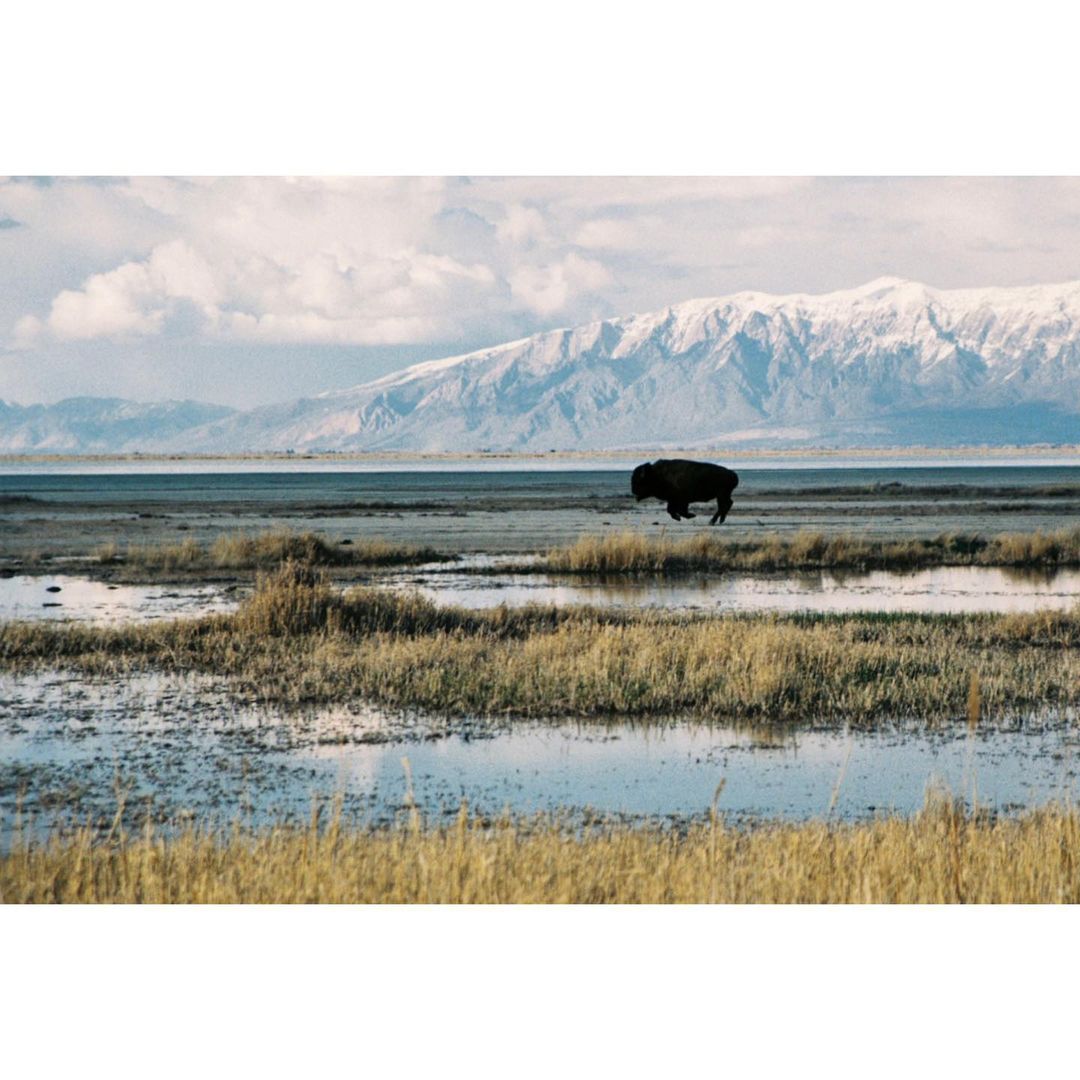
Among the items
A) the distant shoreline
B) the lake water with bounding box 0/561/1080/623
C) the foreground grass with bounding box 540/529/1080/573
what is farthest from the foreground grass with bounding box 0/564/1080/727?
the distant shoreline

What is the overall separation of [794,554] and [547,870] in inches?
916

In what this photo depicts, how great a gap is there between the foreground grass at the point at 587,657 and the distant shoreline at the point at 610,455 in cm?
2052

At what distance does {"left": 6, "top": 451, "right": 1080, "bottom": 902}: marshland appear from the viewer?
8.02 meters

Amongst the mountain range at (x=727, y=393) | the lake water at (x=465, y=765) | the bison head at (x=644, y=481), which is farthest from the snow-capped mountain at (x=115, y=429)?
the lake water at (x=465, y=765)

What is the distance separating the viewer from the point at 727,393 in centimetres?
14400

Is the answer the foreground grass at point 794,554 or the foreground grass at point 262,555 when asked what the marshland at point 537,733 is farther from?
the foreground grass at point 262,555

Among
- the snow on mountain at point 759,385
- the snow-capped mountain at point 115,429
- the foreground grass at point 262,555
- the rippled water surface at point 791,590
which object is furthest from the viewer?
the snow-capped mountain at point 115,429

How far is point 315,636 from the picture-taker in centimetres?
1695

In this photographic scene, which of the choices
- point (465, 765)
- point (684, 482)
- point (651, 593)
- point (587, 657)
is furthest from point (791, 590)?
point (465, 765)

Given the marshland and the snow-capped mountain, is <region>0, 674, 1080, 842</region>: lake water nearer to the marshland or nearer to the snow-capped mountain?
the marshland

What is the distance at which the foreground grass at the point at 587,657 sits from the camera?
13633 millimetres

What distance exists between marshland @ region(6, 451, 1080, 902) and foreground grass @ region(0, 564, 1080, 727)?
2.2 inches

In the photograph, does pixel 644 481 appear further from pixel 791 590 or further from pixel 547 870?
pixel 547 870

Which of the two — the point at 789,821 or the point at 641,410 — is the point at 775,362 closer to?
the point at 641,410
